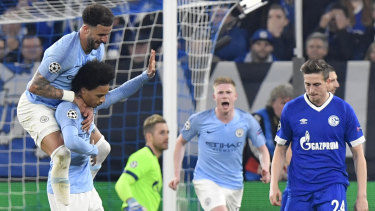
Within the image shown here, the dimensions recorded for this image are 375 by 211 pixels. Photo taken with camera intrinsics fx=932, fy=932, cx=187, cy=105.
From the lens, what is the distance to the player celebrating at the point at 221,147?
362 inches

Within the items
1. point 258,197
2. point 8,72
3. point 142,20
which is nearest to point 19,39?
point 8,72

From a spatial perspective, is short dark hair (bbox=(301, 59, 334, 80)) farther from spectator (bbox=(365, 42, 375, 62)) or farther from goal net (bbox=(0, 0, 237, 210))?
spectator (bbox=(365, 42, 375, 62))

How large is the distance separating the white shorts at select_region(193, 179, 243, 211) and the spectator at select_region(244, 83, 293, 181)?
192 centimetres

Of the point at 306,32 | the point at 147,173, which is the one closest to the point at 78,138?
the point at 147,173

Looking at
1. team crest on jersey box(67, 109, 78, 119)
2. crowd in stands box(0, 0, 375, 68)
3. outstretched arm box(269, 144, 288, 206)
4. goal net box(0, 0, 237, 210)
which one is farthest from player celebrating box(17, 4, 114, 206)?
crowd in stands box(0, 0, 375, 68)

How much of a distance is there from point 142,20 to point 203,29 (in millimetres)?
1457

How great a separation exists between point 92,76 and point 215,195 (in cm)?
316

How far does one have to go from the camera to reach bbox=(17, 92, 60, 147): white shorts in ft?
21.0

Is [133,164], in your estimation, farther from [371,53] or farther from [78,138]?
[371,53]

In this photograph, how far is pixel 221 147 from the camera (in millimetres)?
9289

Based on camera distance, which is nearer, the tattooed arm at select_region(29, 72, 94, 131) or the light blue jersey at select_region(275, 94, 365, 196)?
the tattooed arm at select_region(29, 72, 94, 131)

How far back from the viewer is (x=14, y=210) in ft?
37.7

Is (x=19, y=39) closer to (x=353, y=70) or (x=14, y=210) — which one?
(x=14, y=210)

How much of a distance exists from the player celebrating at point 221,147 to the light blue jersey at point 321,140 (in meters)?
2.18
